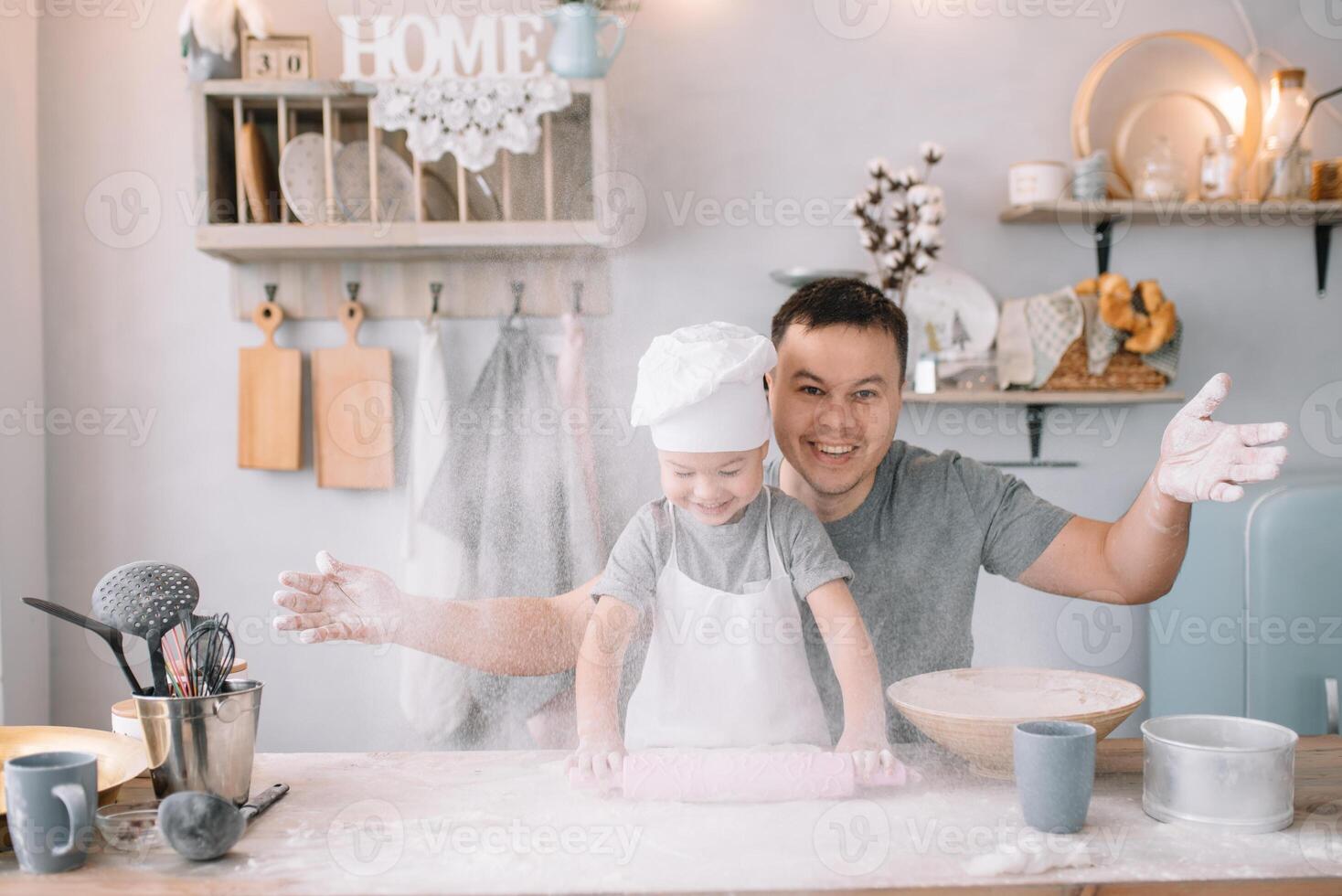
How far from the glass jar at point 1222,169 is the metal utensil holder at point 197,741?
221 centimetres

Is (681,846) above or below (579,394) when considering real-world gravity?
below

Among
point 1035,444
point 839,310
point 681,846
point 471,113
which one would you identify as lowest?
point 681,846

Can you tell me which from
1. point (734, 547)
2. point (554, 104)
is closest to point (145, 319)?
point (554, 104)

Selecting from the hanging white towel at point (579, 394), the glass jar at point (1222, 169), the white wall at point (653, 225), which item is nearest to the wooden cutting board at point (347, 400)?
the white wall at point (653, 225)

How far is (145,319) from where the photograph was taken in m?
2.31

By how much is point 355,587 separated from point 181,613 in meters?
0.22

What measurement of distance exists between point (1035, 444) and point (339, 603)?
171 cm

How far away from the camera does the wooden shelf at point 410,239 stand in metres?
2.05

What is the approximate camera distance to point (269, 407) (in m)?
2.29

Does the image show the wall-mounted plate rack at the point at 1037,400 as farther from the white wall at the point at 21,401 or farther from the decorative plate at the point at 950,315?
the white wall at the point at 21,401

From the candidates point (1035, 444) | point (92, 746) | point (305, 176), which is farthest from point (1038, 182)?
point (92, 746)

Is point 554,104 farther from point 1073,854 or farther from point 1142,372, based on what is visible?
point 1073,854

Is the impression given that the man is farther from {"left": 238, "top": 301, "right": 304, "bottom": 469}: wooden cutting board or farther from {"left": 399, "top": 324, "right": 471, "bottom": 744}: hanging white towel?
{"left": 238, "top": 301, "right": 304, "bottom": 469}: wooden cutting board

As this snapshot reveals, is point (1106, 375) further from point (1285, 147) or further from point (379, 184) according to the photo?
point (379, 184)
